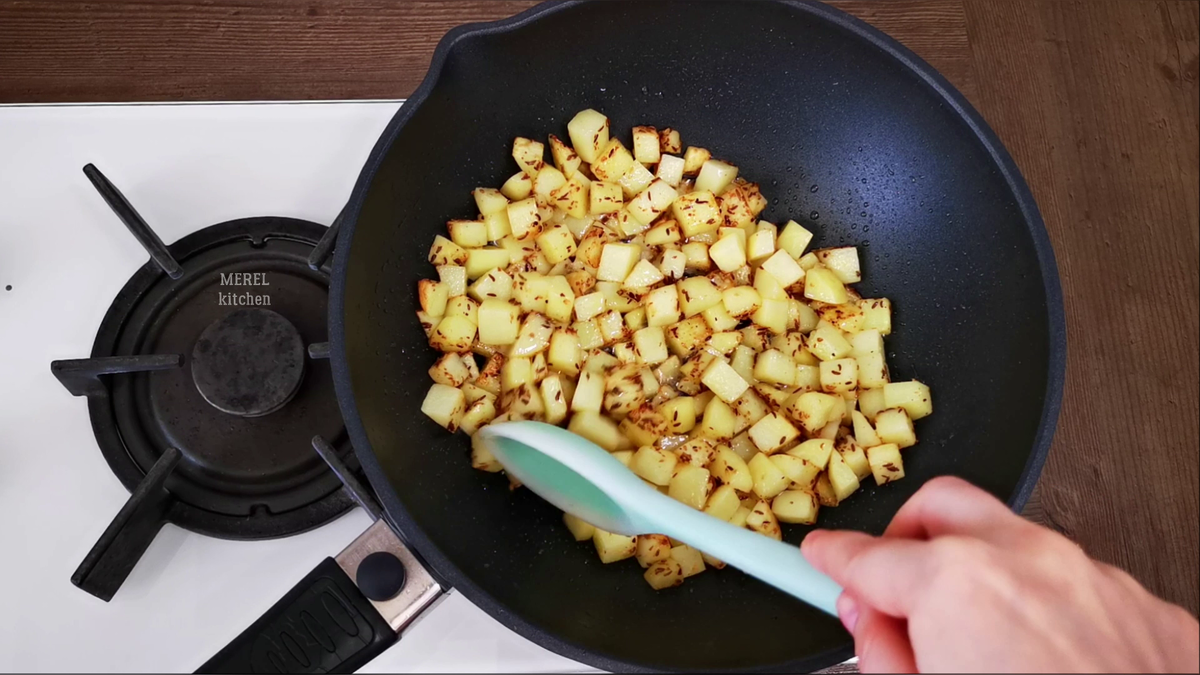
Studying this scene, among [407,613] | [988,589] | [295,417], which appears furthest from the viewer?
[295,417]

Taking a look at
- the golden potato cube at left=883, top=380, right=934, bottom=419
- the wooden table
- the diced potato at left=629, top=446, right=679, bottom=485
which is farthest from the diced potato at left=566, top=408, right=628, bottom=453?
the wooden table

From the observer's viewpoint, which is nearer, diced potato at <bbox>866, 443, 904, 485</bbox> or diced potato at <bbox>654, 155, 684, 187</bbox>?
diced potato at <bbox>866, 443, 904, 485</bbox>

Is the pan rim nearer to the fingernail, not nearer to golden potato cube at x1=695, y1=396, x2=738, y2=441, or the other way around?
the fingernail

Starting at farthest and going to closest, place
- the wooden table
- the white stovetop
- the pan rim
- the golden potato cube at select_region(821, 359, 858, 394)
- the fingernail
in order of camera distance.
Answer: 1. the wooden table
2. the golden potato cube at select_region(821, 359, 858, 394)
3. the white stovetop
4. the pan rim
5. the fingernail

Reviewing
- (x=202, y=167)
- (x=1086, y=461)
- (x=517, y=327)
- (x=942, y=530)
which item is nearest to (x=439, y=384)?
(x=517, y=327)

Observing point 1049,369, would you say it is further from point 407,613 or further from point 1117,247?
point 407,613

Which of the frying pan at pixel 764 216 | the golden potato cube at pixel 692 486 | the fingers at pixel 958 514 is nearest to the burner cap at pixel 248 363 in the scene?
the frying pan at pixel 764 216
